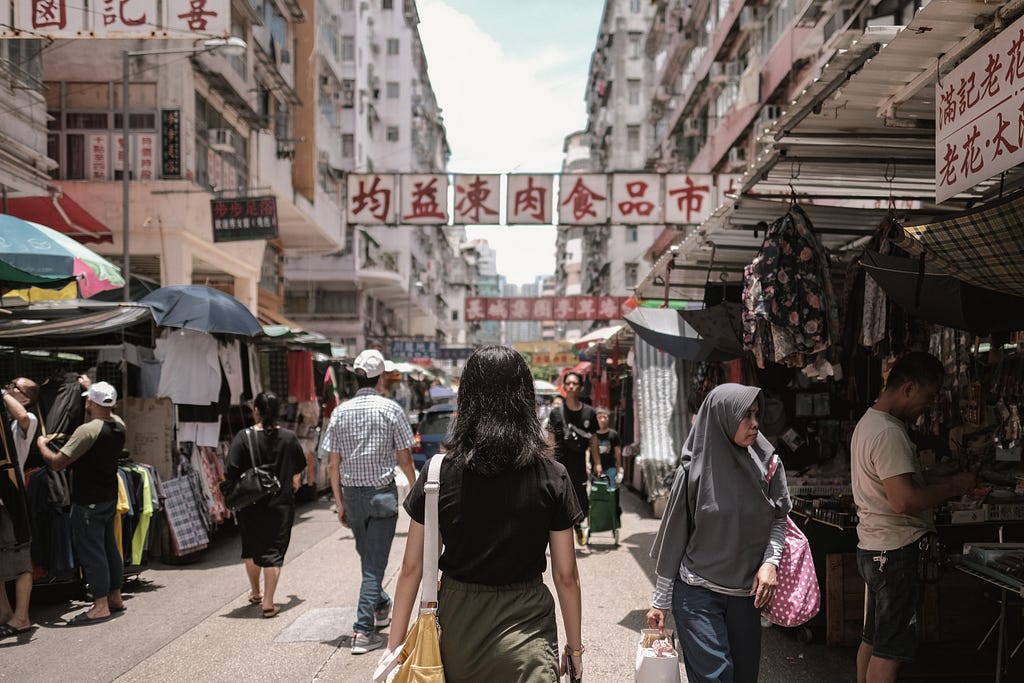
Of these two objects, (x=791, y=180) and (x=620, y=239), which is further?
(x=620, y=239)

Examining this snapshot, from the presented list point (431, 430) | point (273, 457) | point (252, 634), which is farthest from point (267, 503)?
point (431, 430)

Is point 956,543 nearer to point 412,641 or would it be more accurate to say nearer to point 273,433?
point 412,641

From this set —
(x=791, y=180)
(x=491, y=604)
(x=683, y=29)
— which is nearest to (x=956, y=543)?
(x=791, y=180)

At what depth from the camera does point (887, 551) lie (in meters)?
4.26

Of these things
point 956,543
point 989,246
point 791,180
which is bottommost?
point 956,543

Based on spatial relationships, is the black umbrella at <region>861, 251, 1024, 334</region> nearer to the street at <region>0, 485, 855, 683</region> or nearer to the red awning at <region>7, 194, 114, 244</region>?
the street at <region>0, 485, 855, 683</region>

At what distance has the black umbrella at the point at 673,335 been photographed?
24.7 ft

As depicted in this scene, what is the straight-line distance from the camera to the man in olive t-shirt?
6910 millimetres

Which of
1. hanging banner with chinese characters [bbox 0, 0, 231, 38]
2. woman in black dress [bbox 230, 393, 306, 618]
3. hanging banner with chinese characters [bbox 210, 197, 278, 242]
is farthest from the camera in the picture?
hanging banner with chinese characters [bbox 210, 197, 278, 242]

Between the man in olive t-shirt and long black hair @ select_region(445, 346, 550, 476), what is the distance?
5.06 metres

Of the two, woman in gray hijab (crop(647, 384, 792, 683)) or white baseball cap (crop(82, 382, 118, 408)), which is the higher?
white baseball cap (crop(82, 382, 118, 408))

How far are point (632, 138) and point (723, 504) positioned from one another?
2249 inches

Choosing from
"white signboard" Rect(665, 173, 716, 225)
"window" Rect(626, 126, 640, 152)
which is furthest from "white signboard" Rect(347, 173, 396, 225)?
"window" Rect(626, 126, 640, 152)

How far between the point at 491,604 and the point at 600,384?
1501 cm
